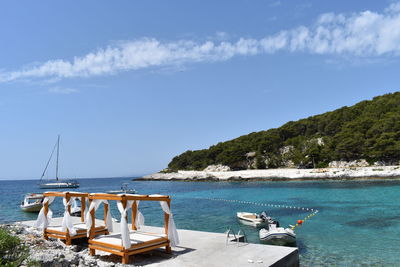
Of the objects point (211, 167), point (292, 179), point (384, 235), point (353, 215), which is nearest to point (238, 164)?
point (211, 167)

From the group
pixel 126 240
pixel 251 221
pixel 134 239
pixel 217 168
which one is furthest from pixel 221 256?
pixel 217 168

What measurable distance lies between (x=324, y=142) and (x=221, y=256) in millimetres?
73772

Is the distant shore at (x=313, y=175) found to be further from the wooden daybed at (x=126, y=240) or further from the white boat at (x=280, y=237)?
the wooden daybed at (x=126, y=240)

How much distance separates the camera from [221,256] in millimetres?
8977

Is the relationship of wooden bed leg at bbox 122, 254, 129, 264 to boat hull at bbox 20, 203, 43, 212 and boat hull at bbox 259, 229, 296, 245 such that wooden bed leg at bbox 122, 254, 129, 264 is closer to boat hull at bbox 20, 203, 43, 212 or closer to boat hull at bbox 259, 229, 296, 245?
boat hull at bbox 259, 229, 296, 245

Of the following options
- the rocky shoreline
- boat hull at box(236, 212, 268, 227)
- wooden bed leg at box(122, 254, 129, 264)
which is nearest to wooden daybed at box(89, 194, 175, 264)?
wooden bed leg at box(122, 254, 129, 264)

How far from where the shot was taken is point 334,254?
1218 centimetres

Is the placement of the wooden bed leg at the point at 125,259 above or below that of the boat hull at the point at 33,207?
above

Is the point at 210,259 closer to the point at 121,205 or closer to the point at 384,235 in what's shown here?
the point at 121,205

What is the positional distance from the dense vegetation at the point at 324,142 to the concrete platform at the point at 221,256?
2368 inches

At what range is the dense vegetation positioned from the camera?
63875 mm

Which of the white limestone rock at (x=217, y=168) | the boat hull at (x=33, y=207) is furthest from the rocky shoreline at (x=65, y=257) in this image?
the white limestone rock at (x=217, y=168)

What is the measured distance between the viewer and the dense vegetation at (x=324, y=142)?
210ft

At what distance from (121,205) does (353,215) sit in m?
19.0
